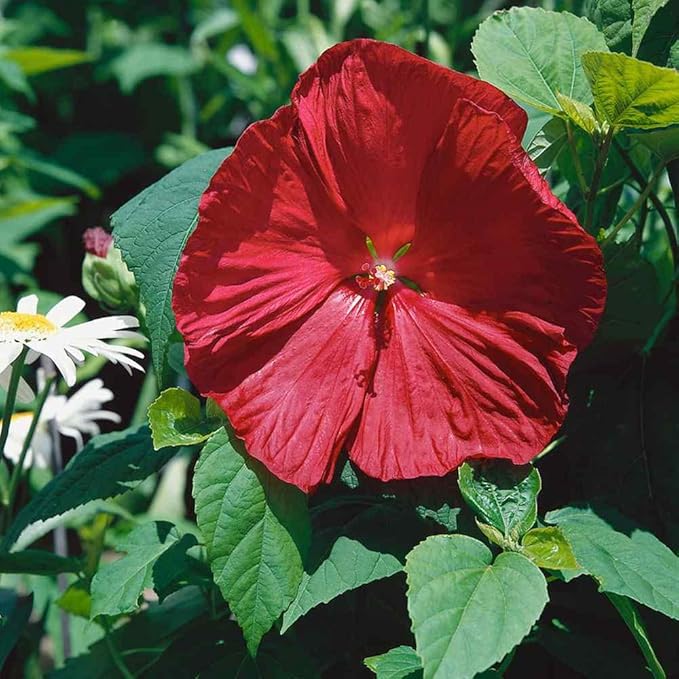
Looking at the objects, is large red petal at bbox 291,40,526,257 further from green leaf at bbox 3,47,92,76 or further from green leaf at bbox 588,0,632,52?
green leaf at bbox 3,47,92,76

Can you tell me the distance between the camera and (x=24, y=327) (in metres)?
0.70

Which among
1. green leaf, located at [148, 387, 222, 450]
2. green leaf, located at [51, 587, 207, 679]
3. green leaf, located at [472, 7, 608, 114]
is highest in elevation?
green leaf, located at [472, 7, 608, 114]

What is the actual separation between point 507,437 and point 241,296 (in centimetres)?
17

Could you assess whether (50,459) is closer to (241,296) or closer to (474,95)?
(241,296)

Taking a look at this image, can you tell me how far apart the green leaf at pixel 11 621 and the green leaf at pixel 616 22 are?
0.54m

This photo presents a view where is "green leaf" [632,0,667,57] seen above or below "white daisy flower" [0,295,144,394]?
above

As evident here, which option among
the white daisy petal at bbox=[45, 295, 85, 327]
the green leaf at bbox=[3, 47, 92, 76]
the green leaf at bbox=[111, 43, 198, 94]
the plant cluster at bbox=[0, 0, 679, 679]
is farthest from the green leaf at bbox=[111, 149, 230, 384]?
the green leaf at bbox=[111, 43, 198, 94]

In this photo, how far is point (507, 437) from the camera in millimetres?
597

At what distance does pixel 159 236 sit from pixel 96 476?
0.17m

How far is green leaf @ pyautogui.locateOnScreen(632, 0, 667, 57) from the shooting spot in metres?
0.63

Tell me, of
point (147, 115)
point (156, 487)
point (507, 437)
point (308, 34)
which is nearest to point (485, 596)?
point (507, 437)

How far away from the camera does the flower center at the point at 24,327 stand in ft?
2.26

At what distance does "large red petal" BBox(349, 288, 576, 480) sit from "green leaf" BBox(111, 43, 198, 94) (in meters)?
1.75

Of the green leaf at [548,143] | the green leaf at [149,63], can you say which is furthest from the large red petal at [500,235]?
the green leaf at [149,63]
